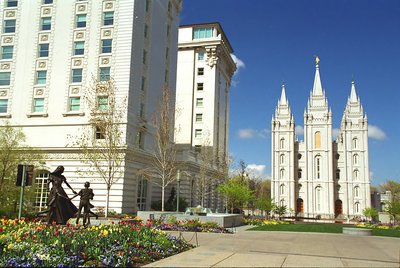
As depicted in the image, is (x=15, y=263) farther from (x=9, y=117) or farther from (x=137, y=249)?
(x=9, y=117)

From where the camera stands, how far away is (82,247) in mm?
11023

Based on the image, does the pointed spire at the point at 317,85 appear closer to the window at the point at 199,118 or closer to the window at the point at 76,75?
the window at the point at 199,118

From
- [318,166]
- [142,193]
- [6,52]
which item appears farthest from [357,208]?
[6,52]

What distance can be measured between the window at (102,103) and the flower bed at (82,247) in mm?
20853

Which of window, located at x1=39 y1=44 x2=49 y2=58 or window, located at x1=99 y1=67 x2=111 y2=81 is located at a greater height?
window, located at x1=39 y1=44 x2=49 y2=58

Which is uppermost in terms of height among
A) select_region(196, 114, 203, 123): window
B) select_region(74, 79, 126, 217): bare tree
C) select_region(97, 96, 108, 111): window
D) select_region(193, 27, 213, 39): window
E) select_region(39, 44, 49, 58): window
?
select_region(193, 27, 213, 39): window

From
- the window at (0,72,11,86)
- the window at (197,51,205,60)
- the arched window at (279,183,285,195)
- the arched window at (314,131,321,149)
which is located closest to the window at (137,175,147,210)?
the window at (0,72,11,86)

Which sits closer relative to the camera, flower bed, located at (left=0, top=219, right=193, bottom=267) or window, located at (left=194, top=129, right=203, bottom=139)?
flower bed, located at (left=0, top=219, right=193, bottom=267)

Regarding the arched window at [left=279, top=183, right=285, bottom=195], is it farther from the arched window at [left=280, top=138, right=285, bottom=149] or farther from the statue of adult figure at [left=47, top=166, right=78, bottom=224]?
the statue of adult figure at [left=47, top=166, right=78, bottom=224]

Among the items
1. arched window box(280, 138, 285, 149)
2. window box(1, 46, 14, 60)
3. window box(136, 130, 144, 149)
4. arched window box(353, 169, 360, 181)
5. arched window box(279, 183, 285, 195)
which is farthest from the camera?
arched window box(280, 138, 285, 149)

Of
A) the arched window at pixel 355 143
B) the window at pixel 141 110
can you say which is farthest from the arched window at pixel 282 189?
the window at pixel 141 110

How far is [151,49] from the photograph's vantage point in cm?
4219

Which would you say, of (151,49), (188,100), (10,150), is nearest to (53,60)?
(151,49)

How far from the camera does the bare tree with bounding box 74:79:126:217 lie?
103ft
